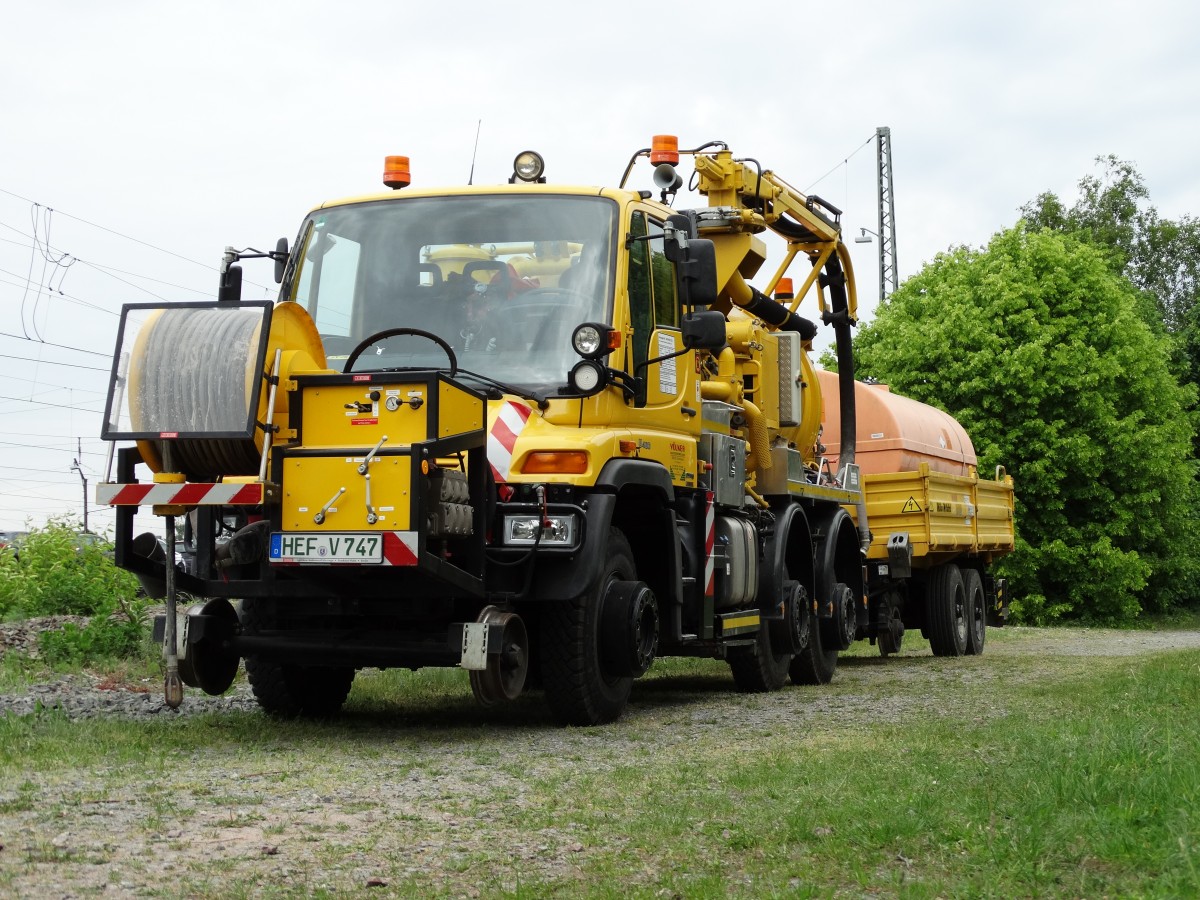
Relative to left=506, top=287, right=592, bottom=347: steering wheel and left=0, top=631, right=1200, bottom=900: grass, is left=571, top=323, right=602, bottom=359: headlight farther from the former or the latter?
left=0, top=631, right=1200, bottom=900: grass

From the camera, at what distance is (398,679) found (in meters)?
13.2

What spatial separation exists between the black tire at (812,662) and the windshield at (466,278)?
4771mm

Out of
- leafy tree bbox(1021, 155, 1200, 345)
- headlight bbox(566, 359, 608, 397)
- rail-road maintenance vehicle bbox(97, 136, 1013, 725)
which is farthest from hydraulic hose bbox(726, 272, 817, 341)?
leafy tree bbox(1021, 155, 1200, 345)

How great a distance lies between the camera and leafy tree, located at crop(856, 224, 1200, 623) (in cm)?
3806

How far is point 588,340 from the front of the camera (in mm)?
9594

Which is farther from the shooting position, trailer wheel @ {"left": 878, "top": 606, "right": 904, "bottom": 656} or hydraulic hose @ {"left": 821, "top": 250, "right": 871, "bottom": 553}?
trailer wheel @ {"left": 878, "top": 606, "right": 904, "bottom": 656}

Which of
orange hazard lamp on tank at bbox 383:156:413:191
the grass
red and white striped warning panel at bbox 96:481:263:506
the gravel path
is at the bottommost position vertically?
the grass

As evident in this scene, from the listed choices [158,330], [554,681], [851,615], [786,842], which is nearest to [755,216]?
[851,615]

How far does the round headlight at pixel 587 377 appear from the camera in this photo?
31.2ft

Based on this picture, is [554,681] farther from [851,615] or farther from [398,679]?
[851,615]

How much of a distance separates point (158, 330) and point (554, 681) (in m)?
2.90

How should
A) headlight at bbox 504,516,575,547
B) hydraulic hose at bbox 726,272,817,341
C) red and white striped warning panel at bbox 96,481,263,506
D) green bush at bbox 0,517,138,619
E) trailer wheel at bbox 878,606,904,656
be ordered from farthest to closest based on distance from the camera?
trailer wheel at bbox 878,606,904,656
green bush at bbox 0,517,138,619
hydraulic hose at bbox 726,272,817,341
headlight at bbox 504,516,575,547
red and white striped warning panel at bbox 96,481,263,506

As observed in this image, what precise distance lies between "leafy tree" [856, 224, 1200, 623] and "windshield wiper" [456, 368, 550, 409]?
28258 mm

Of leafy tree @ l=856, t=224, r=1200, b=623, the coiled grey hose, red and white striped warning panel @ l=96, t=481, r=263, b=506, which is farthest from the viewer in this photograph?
leafy tree @ l=856, t=224, r=1200, b=623
